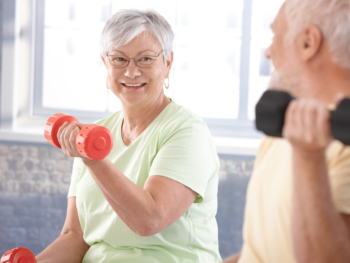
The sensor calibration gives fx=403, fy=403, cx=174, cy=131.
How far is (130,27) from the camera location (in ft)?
4.48

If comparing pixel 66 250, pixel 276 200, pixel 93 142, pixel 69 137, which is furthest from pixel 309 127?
pixel 66 250

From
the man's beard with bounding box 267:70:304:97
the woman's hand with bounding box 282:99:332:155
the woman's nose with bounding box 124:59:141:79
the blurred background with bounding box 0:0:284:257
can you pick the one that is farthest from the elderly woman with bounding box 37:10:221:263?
the blurred background with bounding box 0:0:284:257

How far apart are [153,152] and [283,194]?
2.02ft

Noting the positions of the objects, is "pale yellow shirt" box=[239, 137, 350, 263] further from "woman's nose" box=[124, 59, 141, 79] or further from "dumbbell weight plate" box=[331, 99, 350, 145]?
"woman's nose" box=[124, 59, 141, 79]

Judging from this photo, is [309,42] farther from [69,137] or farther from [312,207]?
[69,137]

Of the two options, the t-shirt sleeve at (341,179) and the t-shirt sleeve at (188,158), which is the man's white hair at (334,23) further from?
the t-shirt sleeve at (188,158)

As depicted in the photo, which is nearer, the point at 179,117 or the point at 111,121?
the point at 179,117

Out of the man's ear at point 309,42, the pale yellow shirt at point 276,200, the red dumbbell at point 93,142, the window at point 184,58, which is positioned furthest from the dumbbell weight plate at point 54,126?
the window at point 184,58

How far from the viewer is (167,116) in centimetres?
139

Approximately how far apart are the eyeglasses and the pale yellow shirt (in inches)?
25.9

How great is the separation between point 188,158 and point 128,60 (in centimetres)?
44

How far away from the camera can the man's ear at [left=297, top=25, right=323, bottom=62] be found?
Answer: 2.34ft

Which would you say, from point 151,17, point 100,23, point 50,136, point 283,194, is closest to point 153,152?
point 50,136

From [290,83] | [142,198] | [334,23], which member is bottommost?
[142,198]
